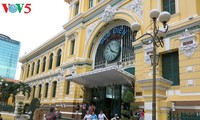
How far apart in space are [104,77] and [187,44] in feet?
21.7

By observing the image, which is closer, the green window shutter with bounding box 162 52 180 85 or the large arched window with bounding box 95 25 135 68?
the green window shutter with bounding box 162 52 180 85

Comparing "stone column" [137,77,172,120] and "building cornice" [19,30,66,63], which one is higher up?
"building cornice" [19,30,66,63]

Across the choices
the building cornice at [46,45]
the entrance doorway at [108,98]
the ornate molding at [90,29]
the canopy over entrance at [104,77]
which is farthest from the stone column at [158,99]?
the building cornice at [46,45]

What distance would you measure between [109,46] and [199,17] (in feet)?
27.3

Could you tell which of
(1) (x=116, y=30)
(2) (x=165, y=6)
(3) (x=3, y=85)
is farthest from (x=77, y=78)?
(3) (x=3, y=85)

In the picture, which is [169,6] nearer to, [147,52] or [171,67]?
[147,52]

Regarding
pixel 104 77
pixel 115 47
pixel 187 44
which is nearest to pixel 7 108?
pixel 104 77

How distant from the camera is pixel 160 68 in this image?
13008 millimetres

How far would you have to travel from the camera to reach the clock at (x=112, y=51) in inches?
690

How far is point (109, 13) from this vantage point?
18.0 metres

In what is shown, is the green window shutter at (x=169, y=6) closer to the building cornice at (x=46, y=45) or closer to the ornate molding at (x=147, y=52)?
the ornate molding at (x=147, y=52)

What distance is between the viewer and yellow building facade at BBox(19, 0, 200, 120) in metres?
11.2

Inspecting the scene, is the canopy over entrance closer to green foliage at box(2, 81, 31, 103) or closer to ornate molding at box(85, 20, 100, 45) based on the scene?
ornate molding at box(85, 20, 100, 45)

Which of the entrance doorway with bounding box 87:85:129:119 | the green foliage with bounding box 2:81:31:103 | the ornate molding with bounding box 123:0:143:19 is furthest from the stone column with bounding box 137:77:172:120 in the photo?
the green foliage with bounding box 2:81:31:103
